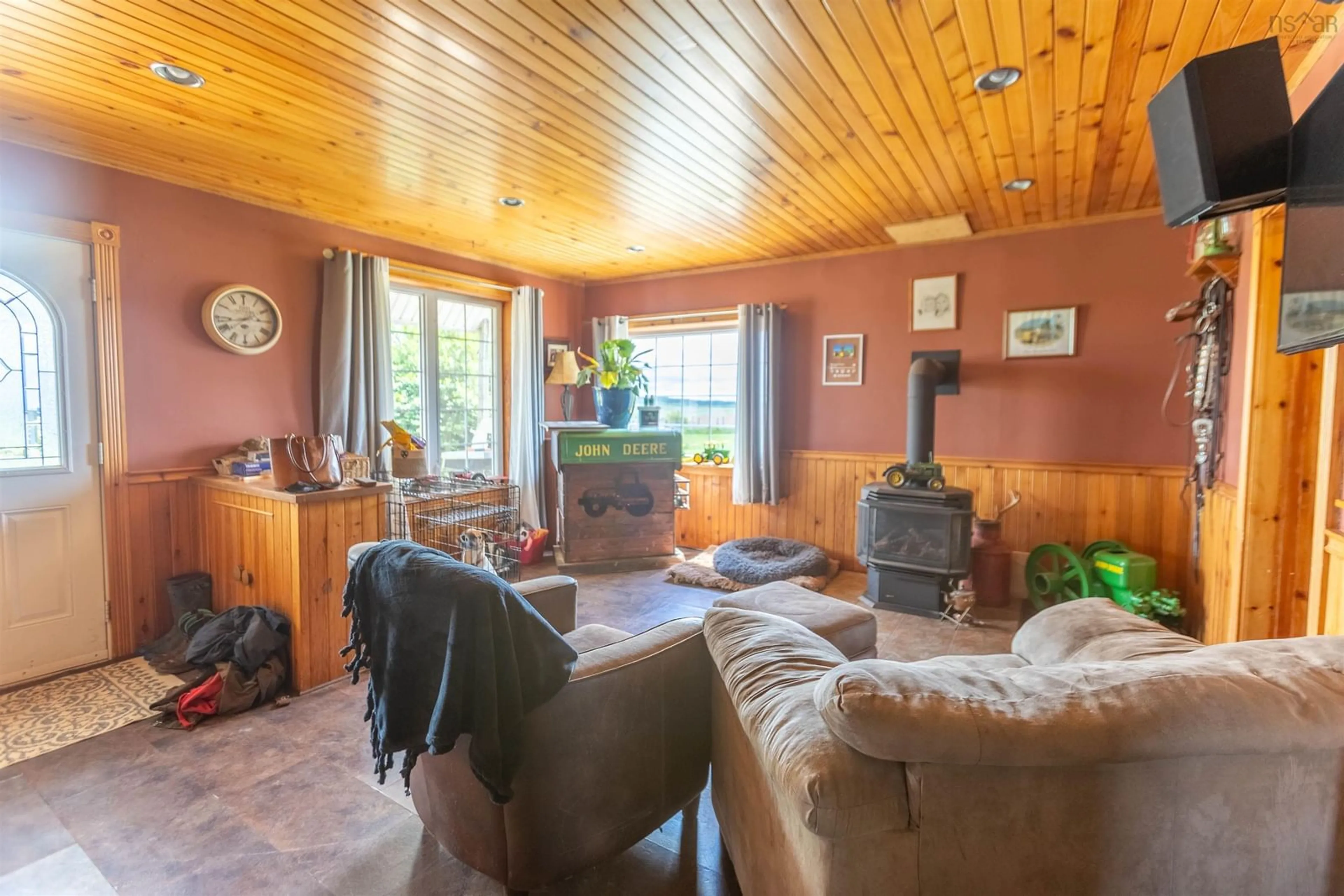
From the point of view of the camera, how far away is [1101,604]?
2.08 m

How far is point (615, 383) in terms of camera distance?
489cm

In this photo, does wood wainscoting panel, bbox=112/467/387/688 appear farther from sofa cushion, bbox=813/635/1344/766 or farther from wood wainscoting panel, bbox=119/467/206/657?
sofa cushion, bbox=813/635/1344/766

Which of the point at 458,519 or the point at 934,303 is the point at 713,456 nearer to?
the point at 934,303

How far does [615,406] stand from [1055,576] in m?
3.25

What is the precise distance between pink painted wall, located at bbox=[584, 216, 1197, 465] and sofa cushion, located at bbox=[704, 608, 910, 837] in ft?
10.9

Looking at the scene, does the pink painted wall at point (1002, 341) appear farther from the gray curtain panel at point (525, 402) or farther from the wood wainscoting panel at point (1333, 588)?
the wood wainscoting panel at point (1333, 588)

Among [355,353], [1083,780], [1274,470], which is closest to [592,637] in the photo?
[1083,780]

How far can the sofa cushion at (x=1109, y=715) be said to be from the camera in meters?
0.95

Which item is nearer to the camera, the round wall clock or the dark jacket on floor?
the dark jacket on floor

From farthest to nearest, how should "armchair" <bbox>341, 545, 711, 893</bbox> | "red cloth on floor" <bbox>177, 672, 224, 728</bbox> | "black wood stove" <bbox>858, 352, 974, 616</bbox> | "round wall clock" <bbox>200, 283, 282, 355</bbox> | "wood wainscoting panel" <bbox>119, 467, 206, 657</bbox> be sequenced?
"black wood stove" <bbox>858, 352, 974, 616</bbox> < "round wall clock" <bbox>200, 283, 282, 355</bbox> < "wood wainscoting panel" <bbox>119, 467, 206, 657</bbox> < "red cloth on floor" <bbox>177, 672, 224, 728</bbox> < "armchair" <bbox>341, 545, 711, 893</bbox>

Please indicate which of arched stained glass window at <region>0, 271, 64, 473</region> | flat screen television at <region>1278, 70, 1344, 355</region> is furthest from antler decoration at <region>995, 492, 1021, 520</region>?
arched stained glass window at <region>0, 271, 64, 473</region>

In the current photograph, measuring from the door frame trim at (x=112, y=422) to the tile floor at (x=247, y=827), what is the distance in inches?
36.9

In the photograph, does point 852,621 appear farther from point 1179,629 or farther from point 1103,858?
point 1179,629

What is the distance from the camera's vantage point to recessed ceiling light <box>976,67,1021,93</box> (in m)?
2.16
